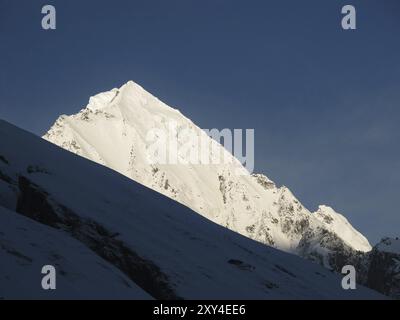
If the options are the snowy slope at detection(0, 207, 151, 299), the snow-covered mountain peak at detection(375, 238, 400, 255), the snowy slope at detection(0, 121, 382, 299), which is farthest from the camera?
the snow-covered mountain peak at detection(375, 238, 400, 255)

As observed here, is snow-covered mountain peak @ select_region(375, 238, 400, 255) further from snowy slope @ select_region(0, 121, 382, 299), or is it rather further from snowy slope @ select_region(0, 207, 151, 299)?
snowy slope @ select_region(0, 207, 151, 299)

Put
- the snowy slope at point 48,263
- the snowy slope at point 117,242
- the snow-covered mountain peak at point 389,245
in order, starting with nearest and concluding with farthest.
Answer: the snowy slope at point 48,263 → the snowy slope at point 117,242 → the snow-covered mountain peak at point 389,245

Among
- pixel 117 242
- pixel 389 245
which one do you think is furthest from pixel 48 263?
pixel 389 245

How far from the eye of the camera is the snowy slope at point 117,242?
31.0 meters

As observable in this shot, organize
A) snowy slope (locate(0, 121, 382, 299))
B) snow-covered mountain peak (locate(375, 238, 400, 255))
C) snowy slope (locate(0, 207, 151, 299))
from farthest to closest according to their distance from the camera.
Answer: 1. snow-covered mountain peak (locate(375, 238, 400, 255))
2. snowy slope (locate(0, 121, 382, 299))
3. snowy slope (locate(0, 207, 151, 299))

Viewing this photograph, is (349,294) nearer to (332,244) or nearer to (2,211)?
(2,211)

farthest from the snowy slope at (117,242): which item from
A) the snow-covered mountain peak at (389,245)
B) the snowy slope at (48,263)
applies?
the snow-covered mountain peak at (389,245)

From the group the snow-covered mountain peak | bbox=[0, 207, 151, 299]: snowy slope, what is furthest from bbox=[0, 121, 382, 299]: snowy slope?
the snow-covered mountain peak

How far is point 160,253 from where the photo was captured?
41062 millimetres

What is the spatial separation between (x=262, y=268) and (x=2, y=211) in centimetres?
2072

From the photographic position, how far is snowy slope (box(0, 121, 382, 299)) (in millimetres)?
30953

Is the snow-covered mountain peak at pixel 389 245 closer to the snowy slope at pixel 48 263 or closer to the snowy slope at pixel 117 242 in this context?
the snowy slope at pixel 117 242

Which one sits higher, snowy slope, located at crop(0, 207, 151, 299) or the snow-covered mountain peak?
the snow-covered mountain peak

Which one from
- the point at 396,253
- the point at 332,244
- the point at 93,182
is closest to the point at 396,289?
the point at 396,253
